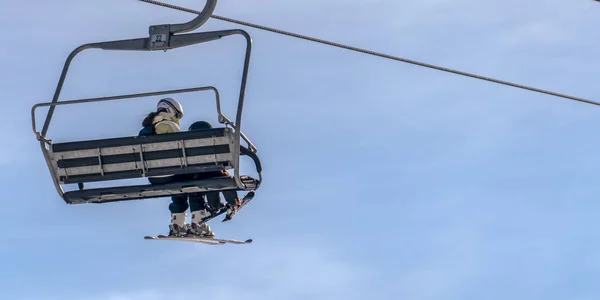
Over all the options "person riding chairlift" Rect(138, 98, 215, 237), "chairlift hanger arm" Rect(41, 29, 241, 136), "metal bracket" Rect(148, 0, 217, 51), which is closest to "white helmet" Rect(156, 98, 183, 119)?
"person riding chairlift" Rect(138, 98, 215, 237)

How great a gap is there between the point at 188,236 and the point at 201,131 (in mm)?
3124

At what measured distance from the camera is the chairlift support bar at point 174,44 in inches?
589

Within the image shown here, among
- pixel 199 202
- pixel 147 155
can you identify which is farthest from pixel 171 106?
pixel 147 155

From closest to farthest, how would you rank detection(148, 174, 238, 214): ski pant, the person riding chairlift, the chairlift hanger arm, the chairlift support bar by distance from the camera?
the chairlift support bar → the chairlift hanger arm → the person riding chairlift → detection(148, 174, 238, 214): ski pant

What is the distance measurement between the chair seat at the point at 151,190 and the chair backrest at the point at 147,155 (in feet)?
1.08

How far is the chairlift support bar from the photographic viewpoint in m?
15.0

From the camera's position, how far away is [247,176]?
54.1 feet

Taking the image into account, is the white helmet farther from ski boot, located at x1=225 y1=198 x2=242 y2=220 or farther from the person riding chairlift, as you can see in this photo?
ski boot, located at x1=225 y1=198 x2=242 y2=220

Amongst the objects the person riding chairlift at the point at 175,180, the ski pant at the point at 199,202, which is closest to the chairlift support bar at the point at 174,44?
the person riding chairlift at the point at 175,180

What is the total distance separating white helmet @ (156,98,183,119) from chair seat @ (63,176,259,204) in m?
1.50

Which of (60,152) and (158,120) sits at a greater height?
(158,120)

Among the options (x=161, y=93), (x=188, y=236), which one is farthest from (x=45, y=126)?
(x=188, y=236)

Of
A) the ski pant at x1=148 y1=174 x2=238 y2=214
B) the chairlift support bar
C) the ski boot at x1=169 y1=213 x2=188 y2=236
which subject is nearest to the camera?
the chairlift support bar

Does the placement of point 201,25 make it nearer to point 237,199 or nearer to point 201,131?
point 201,131
